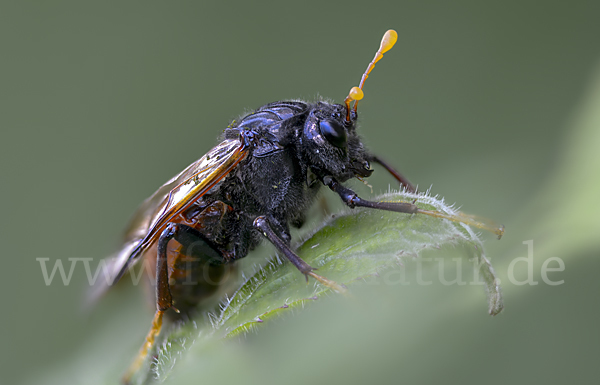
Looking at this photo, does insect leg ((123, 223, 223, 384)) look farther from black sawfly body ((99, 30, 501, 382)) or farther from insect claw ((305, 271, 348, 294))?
insect claw ((305, 271, 348, 294))

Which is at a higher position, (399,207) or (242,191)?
(242,191)

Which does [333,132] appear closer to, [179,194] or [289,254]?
[289,254]

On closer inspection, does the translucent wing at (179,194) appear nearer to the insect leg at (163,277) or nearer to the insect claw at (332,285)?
the insect leg at (163,277)

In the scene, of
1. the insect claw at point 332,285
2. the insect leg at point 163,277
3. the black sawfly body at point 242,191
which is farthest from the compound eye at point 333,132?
the insect claw at point 332,285

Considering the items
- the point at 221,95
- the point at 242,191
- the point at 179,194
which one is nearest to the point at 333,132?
the point at 242,191

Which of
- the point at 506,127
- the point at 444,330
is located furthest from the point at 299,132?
the point at 506,127

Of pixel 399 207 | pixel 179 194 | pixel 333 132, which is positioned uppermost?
pixel 179 194

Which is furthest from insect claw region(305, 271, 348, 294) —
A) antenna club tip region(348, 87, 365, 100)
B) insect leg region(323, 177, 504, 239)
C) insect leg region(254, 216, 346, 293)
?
antenna club tip region(348, 87, 365, 100)
